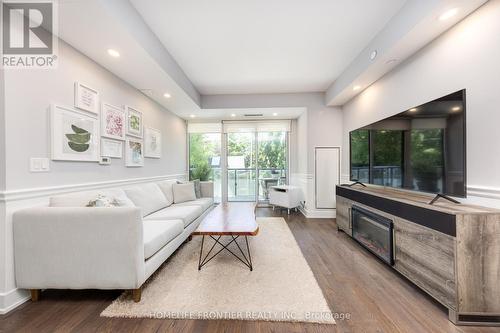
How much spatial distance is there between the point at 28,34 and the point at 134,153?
169 centimetres

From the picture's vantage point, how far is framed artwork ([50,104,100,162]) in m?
1.92

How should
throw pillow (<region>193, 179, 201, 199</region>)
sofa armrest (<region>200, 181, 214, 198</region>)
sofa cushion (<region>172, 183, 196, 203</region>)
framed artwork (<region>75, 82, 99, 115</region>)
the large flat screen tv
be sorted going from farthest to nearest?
sofa armrest (<region>200, 181, 214, 198</region>) < throw pillow (<region>193, 179, 201, 199</region>) < sofa cushion (<region>172, 183, 196, 203</region>) < framed artwork (<region>75, 82, 99, 115</region>) < the large flat screen tv

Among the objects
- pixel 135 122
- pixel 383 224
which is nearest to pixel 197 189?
pixel 135 122

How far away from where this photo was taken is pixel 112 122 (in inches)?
106

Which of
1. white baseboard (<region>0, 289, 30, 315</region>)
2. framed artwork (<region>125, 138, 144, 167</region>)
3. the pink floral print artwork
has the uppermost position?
the pink floral print artwork

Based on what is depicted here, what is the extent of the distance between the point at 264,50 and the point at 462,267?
2.91 m

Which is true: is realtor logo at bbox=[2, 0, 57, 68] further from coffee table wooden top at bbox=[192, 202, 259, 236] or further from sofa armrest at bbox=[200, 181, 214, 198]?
sofa armrest at bbox=[200, 181, 214, 198]

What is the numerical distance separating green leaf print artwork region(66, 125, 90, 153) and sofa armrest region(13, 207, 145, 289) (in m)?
0.75

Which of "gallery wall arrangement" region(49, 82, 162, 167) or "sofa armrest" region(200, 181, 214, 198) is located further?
"sofa armrest" region(200, 181, 214, 198)

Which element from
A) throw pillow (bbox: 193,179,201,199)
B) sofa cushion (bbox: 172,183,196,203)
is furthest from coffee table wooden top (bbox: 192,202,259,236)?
throw pillow (bbox: 193,179,201,199)

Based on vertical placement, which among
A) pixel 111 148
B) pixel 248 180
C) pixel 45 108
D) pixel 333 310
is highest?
pixel 45 108

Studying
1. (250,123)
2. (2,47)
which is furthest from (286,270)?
(250,123)

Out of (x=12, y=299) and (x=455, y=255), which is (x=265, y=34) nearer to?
(x=455, y=255)

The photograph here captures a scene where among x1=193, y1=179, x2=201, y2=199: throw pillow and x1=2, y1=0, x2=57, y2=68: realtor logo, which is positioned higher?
x1=2, y1=0, x2=57, y2=68: realtor logo
